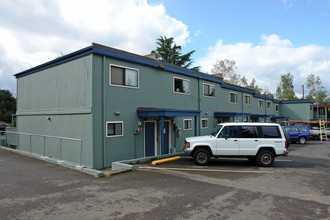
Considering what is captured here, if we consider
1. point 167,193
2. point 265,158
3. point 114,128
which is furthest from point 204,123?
point 167,193

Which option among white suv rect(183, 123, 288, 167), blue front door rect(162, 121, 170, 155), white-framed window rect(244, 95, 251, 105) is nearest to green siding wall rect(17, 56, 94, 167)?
white suv rect(183, 123, 288, 167)

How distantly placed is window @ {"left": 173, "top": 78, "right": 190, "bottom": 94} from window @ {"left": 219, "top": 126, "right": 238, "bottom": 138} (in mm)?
5841

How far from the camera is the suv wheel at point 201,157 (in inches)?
413

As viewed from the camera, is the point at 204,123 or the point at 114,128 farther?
the point at 204,123

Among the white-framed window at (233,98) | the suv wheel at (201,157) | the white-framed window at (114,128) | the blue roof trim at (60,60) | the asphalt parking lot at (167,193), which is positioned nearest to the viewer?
the asphalt parking lot at (167,193)

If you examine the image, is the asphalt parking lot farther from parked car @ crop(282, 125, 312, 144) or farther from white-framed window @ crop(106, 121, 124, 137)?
parked car @ crop(282, 125, 312, 144)

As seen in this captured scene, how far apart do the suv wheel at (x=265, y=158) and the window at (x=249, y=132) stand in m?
0.83

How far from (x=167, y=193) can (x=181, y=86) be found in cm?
1057

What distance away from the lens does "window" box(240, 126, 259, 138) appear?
409 inches

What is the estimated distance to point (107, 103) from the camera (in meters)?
10.9

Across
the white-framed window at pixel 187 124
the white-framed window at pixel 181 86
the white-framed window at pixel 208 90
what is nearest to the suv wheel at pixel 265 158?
the white-framed window at pixel 187 124

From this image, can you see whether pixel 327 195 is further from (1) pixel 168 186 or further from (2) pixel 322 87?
(2) pixel 322 87

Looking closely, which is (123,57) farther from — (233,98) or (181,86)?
Result: (233,98)

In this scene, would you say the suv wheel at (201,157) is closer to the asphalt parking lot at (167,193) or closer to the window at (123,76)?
the asphalt parking lot at (167,193)
